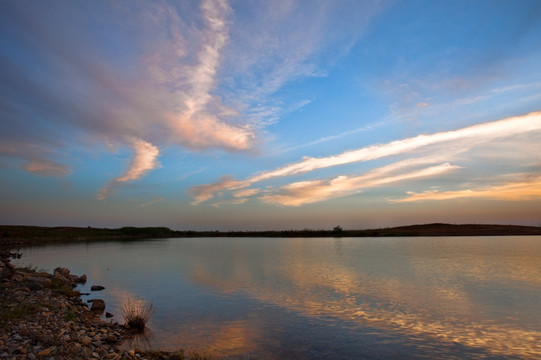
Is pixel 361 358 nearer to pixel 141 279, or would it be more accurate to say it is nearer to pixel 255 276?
pixel 255 276

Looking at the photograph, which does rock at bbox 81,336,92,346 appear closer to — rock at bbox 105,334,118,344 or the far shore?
rock at bbox 105,334,118,344

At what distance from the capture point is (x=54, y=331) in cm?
1123

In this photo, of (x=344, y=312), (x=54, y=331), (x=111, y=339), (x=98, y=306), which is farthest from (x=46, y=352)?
(x=344, y=312)

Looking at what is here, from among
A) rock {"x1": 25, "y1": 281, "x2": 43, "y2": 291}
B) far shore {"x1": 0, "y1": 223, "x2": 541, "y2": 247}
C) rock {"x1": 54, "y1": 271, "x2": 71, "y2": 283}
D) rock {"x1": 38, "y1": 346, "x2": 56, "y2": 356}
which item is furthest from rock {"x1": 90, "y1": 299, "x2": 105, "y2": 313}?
far shore {"x1": 0, "y1": 223, "x2": 541, "y2": 247}

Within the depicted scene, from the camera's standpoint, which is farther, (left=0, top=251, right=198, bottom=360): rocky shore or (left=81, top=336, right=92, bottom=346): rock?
(left=81, top=336, right=92, bottom=346): rock

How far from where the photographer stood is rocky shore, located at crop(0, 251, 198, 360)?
364 inches

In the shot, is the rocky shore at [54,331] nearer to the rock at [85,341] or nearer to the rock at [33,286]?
the rock at [85,341]

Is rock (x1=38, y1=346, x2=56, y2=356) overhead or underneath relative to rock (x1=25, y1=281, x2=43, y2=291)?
underneath

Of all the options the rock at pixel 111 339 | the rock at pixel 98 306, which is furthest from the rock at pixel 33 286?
the rock at pixel 111 339

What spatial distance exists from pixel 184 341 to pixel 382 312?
10.2 metres

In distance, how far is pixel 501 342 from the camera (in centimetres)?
1220

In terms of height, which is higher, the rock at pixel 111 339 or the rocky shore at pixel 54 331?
the rocky shore at pixel 54 331

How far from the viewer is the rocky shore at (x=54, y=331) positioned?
9257 millimetres

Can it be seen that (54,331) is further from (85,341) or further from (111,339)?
(111,339)
